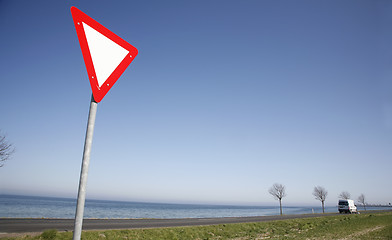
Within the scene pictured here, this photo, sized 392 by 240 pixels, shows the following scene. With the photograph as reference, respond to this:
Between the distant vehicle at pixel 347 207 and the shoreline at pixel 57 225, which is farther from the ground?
the shoreline at pixel 57 225

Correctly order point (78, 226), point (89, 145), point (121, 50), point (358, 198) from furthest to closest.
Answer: point (358, 198), point (121, 50), point (89, 145), point (78, 226)

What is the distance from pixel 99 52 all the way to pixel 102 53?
26 millimetres

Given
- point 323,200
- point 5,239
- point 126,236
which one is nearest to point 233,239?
point 126,236

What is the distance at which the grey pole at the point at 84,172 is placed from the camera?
1.44m

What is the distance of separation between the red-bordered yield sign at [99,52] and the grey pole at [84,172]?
0.15 metres

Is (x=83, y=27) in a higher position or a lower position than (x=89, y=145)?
higher

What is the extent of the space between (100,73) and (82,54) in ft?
0.70

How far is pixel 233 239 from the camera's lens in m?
15.6

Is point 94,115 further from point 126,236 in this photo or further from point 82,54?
point 126,236

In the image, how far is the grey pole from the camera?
144 cm

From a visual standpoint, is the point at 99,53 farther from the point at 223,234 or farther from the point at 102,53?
the point at 223,234

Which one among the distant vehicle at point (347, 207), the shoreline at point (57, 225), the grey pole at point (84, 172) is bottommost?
the distant vehicle at point (347, 207)

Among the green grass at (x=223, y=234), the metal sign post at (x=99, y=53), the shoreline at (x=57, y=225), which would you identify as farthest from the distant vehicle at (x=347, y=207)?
the metal sign post at (x=99, y=53)

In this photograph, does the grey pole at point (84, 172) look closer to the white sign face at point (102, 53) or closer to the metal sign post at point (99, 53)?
the metal sign post at point (99, 53)
